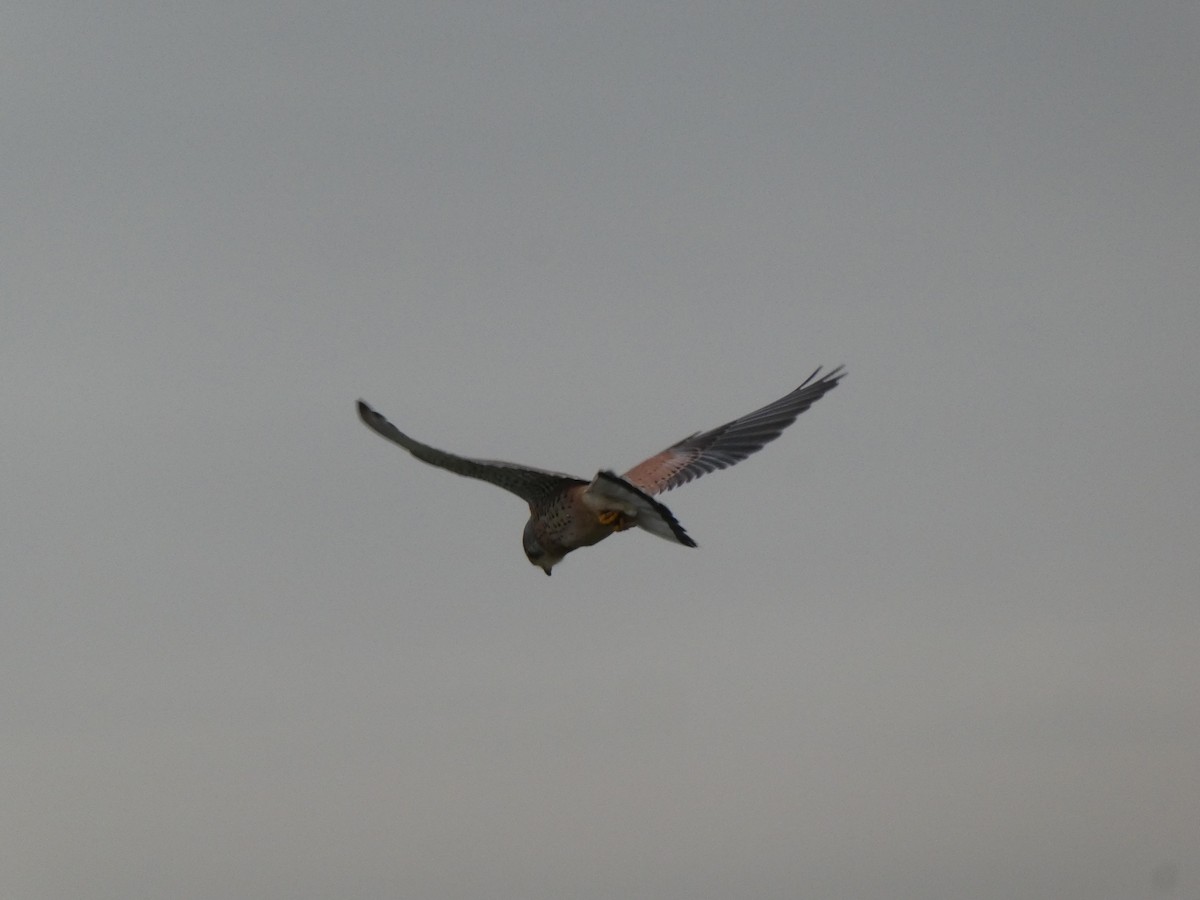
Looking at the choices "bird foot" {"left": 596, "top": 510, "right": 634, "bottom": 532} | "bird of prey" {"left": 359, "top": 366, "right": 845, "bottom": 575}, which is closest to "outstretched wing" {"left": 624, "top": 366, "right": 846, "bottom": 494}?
"bird of prey" {"left": 359, "top": 366, "right": 845, "bottom": 575}

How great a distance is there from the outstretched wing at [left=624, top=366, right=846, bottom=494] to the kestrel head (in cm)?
181

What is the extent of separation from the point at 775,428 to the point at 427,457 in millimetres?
5265

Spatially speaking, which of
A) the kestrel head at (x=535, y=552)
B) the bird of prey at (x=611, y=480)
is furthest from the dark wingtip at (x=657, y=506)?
the kestrel head at (x=535, y=552)

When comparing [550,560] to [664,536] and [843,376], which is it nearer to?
[664,536]

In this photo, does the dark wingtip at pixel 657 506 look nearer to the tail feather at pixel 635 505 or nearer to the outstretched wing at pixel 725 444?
the tail feather at pixel 635 505

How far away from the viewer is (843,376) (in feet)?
69.7

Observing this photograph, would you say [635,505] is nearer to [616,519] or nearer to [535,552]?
[616,519]

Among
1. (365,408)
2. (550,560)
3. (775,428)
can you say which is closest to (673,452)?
(775,428)

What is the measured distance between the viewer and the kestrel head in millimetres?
18391

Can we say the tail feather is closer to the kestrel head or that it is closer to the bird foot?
the bird foot

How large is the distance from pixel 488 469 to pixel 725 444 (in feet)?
13.6

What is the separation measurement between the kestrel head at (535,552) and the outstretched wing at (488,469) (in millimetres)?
389

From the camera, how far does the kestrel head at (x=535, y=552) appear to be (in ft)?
60.3

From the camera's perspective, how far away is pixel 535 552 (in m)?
18.5
